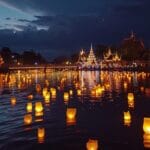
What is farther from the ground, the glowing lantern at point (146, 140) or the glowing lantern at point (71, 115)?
the glowing lantern at point (71, 115)

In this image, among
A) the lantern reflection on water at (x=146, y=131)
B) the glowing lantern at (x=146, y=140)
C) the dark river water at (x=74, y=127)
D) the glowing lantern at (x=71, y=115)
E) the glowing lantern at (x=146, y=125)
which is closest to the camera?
the glowing lantern at (x=146, y=140)

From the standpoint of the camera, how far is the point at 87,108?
33.5m

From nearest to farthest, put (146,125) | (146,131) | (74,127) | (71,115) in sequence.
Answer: (146,125) < (146,131) < (74,127) < (71,115)

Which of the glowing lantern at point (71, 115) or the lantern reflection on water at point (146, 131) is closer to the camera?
the lantern reflection on water at point (146, 131)

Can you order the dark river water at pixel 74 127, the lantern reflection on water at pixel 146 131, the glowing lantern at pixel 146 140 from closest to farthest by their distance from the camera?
1. the glowing lantern at pixel 146 140
2. the dark river water at pixel 74 127
3. the lantern reflection on water at pixel 146 131

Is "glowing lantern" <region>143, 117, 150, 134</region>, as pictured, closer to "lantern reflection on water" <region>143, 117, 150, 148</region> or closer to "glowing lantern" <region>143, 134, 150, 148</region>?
"lantern reflection on water" <region>143, 117, 150, 148</region>

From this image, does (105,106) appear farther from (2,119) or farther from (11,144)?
(11,144)

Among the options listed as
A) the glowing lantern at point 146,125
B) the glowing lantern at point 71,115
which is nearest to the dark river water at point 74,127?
the glowing lantern at point 71,115

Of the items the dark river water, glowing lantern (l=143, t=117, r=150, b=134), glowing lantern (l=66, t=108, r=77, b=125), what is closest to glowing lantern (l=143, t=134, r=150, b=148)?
the dark river water

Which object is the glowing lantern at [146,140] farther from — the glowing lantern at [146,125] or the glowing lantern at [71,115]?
the glowing lantern at [71,115]

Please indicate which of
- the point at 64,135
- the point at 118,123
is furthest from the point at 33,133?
the point at 118,123

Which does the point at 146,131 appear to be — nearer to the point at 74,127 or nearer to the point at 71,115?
the point at 74,127

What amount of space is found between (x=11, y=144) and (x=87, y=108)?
45.6 ft

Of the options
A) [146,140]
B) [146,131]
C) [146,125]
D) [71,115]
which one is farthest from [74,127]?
[146,140]
